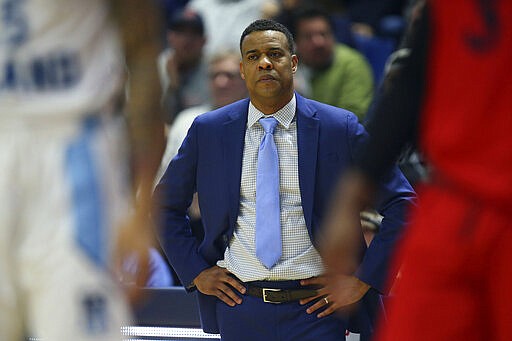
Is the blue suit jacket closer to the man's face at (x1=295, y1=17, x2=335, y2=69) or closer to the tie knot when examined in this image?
the tie knot

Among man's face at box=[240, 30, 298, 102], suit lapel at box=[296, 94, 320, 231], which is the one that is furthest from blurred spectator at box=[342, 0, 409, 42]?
suit lapel at box=[296, 94, 320, 231]

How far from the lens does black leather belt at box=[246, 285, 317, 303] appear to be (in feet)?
17.5

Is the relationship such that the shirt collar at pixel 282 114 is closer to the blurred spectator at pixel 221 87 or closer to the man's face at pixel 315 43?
the blurred spectator at pixel 221 87

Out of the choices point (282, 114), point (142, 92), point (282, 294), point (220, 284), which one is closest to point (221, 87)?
point (282, 114)

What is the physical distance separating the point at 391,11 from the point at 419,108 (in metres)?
8.94

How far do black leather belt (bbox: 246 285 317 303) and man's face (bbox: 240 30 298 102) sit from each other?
35.7 inches

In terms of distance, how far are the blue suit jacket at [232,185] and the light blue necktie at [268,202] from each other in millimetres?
121

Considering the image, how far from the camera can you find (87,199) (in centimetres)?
341

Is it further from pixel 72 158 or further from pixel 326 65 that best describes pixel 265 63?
pixel 326 65

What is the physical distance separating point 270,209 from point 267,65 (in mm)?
698

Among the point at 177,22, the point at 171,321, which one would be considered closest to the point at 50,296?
the point at 171,321

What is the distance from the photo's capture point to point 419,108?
3369 millimetres

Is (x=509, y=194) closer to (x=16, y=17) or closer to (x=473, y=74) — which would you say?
(x=473, y=74)

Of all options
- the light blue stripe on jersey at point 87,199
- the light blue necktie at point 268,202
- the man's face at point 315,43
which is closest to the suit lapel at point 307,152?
the light blue necktie at point 268,202
